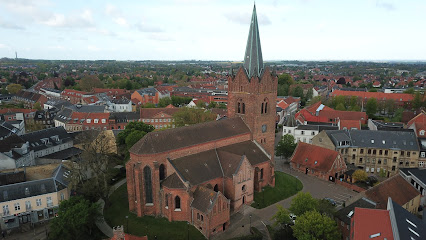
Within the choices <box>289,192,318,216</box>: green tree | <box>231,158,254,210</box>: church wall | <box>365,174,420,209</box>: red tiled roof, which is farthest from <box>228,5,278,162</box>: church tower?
<box>365,174,420,209</box>: red tiled roof

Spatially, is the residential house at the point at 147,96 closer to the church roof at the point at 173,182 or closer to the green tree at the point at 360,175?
the church roof at the point at 173,182

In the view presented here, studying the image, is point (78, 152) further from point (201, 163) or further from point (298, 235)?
point (298, 235)

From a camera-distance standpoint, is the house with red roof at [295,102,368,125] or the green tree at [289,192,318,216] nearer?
the green tree at [289,192,318,216]

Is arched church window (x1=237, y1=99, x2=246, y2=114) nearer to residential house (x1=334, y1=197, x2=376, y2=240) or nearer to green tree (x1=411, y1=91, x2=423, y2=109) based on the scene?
residential house (x1=334, y1=197, x2=376, y2=240)

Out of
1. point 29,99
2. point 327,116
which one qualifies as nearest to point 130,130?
point 327,116

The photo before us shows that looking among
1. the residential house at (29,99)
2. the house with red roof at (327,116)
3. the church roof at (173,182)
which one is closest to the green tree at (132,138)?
the church roof at (173,182)
